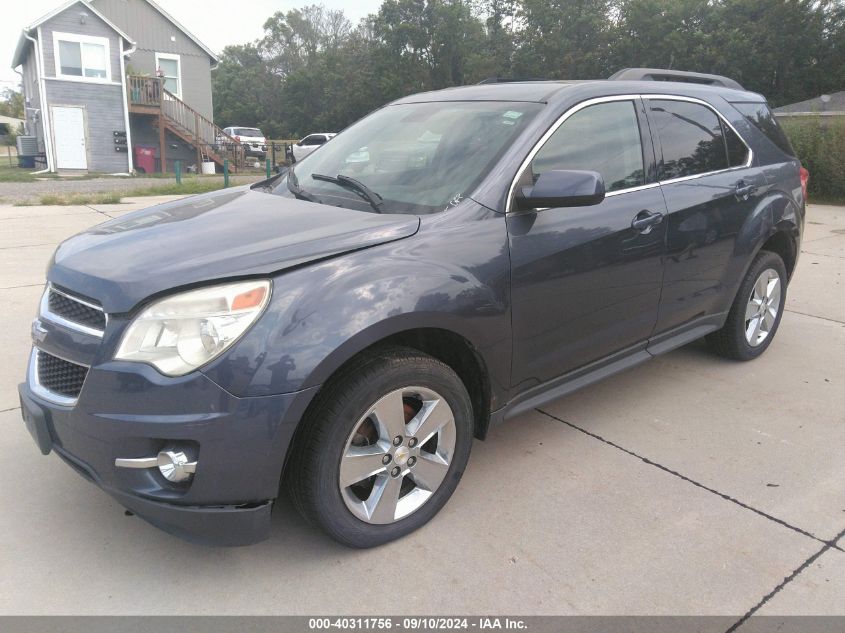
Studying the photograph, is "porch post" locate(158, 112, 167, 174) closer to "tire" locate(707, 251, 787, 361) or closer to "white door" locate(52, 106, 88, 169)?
"white door" locate(52, 106, 88, 169)

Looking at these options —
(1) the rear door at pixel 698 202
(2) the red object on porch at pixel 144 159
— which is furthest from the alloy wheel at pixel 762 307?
(2) the red object on porch at pixel 144 159

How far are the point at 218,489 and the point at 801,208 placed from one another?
431cm

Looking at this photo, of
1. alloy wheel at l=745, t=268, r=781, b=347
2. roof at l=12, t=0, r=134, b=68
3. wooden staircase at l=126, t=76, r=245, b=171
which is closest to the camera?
alloy wheel at l=745, t=268, r=781, b=347

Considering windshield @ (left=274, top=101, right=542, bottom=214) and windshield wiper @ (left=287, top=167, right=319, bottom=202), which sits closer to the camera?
windshield @ (left=274, top=101, right=542, bottom=214)

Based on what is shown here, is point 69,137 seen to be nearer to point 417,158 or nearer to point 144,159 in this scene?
point 144,159

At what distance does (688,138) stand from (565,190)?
1.54 meters

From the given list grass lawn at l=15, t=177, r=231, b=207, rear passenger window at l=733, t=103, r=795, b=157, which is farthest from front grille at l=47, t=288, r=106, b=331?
grass lawn at l=15, t=177, r=231, b=207

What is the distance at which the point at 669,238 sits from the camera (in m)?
3.53

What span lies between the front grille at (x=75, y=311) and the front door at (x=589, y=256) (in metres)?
1.58

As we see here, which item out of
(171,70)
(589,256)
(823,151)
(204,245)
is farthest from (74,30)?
(589,256)

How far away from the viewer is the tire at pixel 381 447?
237cm

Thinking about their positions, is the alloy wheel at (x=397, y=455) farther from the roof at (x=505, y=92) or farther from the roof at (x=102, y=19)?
the roof at (x=102, y=19)

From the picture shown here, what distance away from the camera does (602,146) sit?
3.37 m

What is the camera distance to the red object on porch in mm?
25875
